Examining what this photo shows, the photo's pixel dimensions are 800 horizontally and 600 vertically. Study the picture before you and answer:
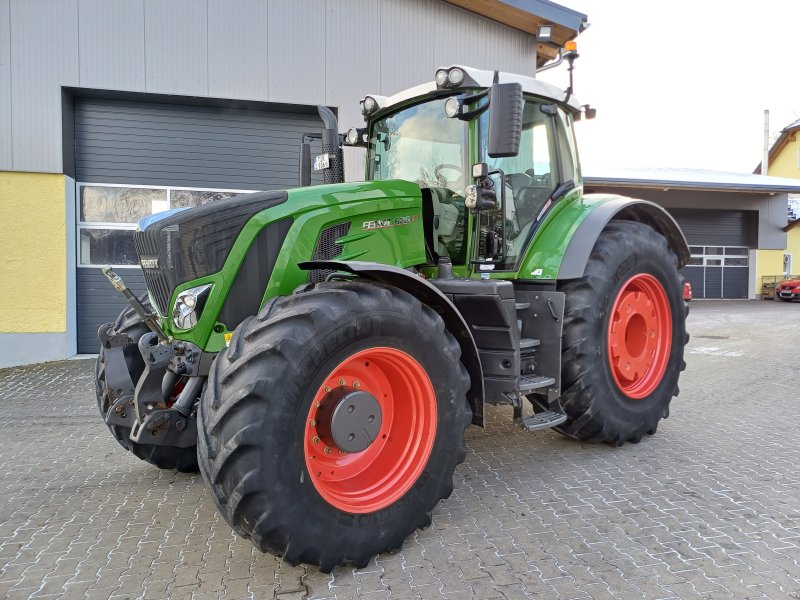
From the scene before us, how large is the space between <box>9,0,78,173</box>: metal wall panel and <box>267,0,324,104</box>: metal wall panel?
271 centimetres

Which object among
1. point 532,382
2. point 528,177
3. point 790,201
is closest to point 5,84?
point 528,177

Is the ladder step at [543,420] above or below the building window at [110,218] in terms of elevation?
below

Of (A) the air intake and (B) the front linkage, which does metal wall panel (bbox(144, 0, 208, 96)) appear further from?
(A) the air intake

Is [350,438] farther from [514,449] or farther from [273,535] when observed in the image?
[514,449]

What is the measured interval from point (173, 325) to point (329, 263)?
3.20 ft

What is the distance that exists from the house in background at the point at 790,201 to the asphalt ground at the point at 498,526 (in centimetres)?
2048

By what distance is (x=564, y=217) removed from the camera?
4.51m

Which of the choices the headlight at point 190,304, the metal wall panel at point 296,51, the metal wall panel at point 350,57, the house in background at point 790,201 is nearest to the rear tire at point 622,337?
the headlight at point 190,304

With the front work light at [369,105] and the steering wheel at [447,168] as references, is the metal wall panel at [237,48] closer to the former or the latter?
the front work light at [369,105]

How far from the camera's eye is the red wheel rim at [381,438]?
9.59ft

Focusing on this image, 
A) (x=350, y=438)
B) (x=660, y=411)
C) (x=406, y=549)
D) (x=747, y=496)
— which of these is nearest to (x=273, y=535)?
(x=350, y=438)

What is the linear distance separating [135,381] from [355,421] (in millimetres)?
1587

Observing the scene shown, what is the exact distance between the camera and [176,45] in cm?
890

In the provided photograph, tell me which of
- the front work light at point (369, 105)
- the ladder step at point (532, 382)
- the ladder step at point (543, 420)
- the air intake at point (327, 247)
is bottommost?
the ladder step at point (543, 420)
